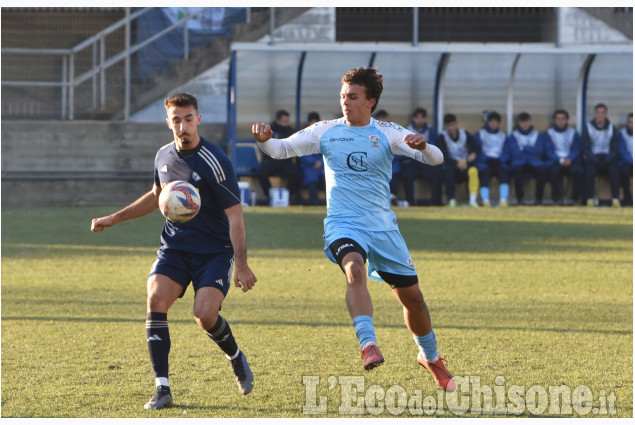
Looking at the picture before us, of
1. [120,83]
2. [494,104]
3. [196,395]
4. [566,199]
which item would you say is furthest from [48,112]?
[196,395]

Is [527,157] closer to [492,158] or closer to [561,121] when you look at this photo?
[492,158]

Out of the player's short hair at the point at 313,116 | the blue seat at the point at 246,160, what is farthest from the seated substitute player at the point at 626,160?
the blue seat at the point at 246,160

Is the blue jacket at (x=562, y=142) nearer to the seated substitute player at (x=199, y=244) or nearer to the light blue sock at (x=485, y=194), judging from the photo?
the light blue sock at (x=485, y=194)

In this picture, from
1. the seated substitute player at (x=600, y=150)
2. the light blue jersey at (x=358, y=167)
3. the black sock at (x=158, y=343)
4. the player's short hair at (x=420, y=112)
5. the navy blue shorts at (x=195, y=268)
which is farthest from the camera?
the seated substitute player at (x=600, y=150)

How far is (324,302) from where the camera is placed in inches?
364

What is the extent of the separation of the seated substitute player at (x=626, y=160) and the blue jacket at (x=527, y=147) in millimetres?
1588

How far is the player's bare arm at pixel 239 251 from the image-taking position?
5.31 meters

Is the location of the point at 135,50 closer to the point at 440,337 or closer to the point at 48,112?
the point at 48,112

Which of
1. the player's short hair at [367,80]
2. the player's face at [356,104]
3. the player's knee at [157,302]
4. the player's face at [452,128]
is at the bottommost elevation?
the player's knee at [157,302]

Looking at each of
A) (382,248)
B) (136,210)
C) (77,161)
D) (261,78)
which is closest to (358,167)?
(382,248)

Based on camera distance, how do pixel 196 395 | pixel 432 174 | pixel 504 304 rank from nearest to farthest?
pixel 196 395, pixel 504 304, pixel 432 174

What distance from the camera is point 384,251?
5719mm

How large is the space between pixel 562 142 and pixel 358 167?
14.1m
